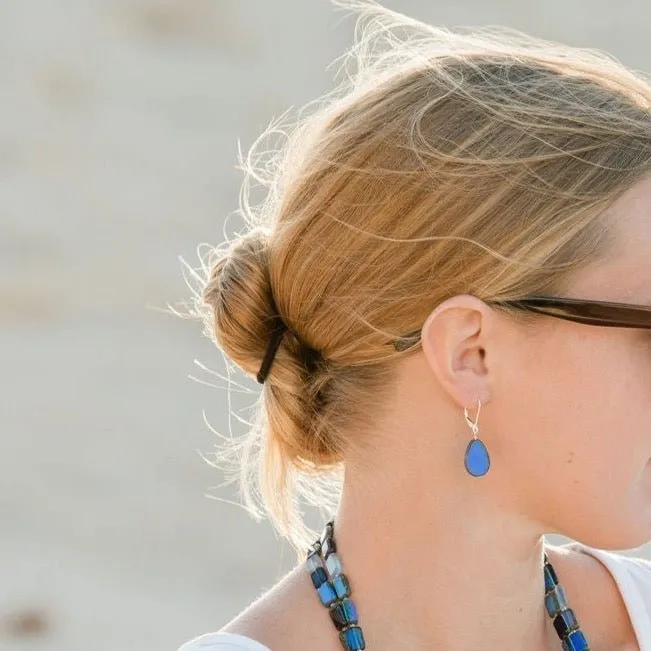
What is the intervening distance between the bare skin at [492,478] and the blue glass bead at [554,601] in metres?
0.01

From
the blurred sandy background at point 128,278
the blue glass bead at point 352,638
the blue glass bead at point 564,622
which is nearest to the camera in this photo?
the blue glass bead at point 352,638

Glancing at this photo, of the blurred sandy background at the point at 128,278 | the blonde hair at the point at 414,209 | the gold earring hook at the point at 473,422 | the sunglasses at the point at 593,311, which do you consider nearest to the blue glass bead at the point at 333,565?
the blonde hair at the point at 414,209

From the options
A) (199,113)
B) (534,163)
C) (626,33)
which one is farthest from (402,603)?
(626,33)

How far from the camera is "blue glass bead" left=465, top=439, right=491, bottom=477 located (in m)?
2.04

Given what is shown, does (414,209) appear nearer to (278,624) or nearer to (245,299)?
(245,299)

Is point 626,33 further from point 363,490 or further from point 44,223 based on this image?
point 363,490

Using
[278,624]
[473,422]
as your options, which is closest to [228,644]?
[278,624]

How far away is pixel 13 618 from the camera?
172 inches

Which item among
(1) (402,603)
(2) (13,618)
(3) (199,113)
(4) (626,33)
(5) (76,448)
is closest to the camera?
(1) (402,603)

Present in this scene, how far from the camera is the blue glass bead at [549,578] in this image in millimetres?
2215

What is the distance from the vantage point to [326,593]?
6.92ft

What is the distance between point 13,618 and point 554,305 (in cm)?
283

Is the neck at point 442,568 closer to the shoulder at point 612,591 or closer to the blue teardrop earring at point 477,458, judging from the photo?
the blue teardrop earring at point 477,458

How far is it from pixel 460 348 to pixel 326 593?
1.32ft
